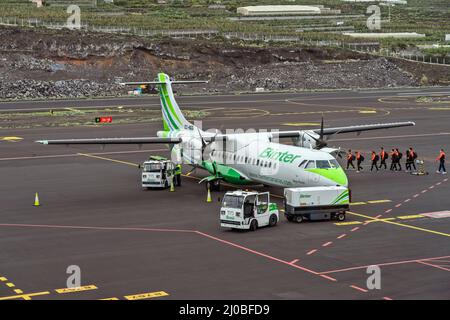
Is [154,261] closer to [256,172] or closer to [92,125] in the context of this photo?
[256,172]

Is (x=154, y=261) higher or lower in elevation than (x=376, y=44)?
lower

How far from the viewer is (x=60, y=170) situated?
57531mm

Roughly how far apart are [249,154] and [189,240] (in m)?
12.4

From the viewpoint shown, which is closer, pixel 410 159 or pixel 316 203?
pixel 316 203

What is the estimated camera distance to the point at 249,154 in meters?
47.0

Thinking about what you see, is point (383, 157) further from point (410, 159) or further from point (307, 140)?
point (307, 140)

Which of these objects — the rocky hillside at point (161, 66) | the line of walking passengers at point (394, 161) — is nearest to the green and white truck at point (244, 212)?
the line of walking passengers at point (394, 161)

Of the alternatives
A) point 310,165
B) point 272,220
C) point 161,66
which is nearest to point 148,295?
point 272,220

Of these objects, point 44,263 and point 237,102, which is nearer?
point 44,263

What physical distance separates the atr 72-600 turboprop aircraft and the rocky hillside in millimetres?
65397

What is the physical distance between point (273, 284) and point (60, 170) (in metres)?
32.2
